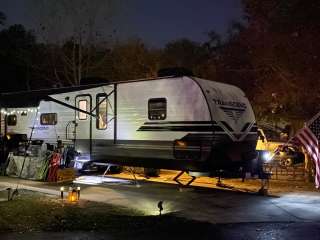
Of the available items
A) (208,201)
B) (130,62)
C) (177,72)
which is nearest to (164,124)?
(177,72)

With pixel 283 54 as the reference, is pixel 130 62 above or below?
above

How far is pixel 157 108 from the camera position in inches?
557

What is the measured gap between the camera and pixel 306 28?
14.7 metres

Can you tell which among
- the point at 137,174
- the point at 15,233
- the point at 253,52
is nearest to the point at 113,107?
the point at 137,174

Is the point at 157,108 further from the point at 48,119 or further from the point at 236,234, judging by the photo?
the point at 236,234

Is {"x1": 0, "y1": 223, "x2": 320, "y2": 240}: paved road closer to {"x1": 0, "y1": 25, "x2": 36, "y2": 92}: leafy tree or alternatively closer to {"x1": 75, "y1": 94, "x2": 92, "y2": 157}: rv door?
{"x1": 75, "y1": 94, "x2": 92, "y2": 157}: rv door

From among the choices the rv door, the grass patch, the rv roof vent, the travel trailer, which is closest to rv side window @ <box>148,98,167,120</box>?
the travel trailer

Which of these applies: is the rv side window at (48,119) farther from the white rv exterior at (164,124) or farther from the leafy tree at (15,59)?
the leafy tree at (15,59)

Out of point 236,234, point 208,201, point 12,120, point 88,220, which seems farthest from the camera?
point 12,120

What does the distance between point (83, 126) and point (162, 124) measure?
3.46 m

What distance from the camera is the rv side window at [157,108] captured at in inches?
549

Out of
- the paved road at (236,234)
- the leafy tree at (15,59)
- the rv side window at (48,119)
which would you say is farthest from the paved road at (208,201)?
the leafy tree at (15,59)

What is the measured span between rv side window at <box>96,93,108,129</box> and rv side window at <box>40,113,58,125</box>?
2382 mm

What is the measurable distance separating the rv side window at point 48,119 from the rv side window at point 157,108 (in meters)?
4.58
